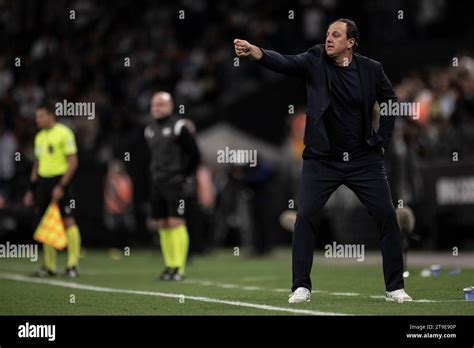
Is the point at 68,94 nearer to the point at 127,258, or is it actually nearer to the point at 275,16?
the point at 275,16

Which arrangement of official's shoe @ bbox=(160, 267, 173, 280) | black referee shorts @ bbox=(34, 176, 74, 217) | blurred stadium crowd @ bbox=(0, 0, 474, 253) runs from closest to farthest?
→ official's shoe @ bbox=(160, 267, 173, 280) < black referee shorts @ bbox=(34, 176, 74, 217) < blurred stadium crowd @ bbox=(0, 0, 474, 253)

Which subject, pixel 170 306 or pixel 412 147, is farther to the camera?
pixel 412 147

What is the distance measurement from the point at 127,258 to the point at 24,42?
12372mm

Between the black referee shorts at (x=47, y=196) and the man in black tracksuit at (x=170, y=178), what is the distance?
1380mm

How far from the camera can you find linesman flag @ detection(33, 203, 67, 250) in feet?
54.1

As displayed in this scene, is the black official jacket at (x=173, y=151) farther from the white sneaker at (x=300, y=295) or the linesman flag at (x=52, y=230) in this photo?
the white sneaker at (x=300, y=295)

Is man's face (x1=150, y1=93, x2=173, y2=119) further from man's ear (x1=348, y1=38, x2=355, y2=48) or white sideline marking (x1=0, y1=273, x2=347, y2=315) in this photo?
man's ear (x1=348, y1=38, x2=355, y2=48)

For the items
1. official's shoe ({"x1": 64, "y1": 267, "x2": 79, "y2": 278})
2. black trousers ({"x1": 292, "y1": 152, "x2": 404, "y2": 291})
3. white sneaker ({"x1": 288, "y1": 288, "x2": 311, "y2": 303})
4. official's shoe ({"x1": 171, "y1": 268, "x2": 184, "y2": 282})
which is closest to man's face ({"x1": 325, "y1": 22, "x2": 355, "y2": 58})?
black trousers ({"x1": 292, "y1": 152, "x2": 404, "y2": 291})

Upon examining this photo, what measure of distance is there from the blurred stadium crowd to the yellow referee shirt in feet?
20.1

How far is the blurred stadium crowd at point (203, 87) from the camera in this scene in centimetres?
2266

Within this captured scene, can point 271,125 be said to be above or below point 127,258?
above

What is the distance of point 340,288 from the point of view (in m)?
13.5

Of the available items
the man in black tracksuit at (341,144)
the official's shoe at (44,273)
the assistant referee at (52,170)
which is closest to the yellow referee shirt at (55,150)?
the assistant referee at (52,170)

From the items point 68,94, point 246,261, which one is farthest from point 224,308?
point 68,94
